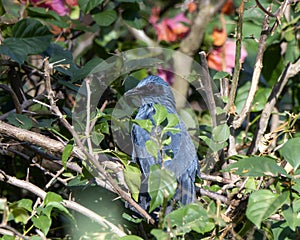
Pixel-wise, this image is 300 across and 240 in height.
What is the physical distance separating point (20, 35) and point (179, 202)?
3.23 feet

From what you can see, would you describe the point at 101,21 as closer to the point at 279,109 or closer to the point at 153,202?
the point at 279,109

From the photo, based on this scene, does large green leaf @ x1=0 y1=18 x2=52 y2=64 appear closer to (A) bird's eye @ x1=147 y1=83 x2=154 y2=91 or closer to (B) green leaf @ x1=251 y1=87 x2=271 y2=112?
(A) bird's eye @ x1=147 y1=83 x2=154 y2=91

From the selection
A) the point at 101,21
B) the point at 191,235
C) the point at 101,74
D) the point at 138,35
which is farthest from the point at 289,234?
the point at 138,35

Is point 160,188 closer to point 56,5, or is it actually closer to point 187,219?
point 187,219

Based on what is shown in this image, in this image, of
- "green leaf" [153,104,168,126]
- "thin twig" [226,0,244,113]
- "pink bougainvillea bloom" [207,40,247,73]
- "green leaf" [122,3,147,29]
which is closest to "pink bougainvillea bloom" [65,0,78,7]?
"green leaf" [122,3,147,29]

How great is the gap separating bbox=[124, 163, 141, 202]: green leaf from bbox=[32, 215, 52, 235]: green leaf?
0.37m

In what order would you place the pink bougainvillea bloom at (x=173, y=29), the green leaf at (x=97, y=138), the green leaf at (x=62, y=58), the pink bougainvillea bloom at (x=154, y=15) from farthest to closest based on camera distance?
the pink bougainvillea bloom at (x=154, y=15) → the pink bougainvillea bloom at (x=173, y=29) → the green leaf at (x=62, y=58) → the green leaf at (x=97, y=138)

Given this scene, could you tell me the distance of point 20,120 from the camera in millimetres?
2150

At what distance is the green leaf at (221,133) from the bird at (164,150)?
0.12 metres

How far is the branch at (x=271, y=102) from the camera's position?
95.2 inches

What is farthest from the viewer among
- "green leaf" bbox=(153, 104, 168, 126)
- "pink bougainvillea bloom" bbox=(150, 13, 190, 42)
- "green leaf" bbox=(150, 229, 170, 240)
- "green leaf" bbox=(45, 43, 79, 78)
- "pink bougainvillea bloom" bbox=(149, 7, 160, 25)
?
"pink bougainvillea bloom" bbox=(149, 7, 160, 25)

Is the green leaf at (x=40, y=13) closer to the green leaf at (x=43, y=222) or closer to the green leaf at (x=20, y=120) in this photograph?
the green leaf at (x=20, y=120)

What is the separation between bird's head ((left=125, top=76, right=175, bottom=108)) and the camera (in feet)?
7.91

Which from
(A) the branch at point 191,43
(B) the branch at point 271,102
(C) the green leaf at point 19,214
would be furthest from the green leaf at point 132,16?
(C) the green leaf at point 19,214
